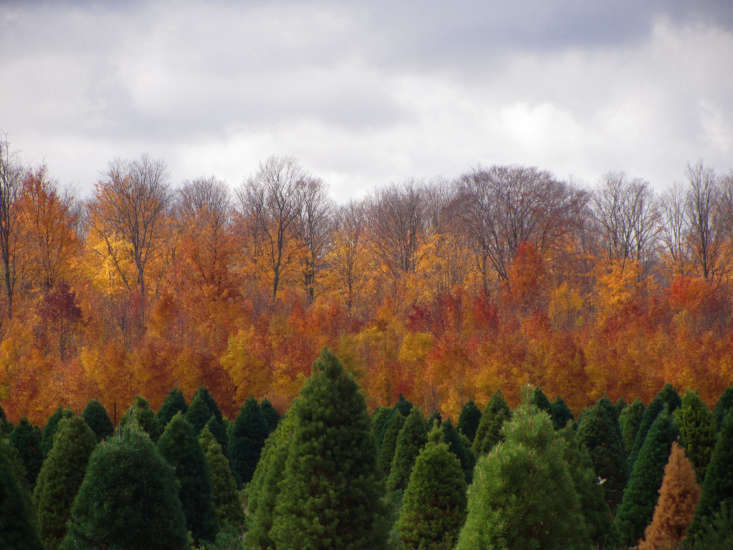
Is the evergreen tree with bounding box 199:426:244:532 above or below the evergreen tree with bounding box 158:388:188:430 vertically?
below

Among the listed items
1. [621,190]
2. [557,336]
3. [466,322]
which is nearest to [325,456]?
[557,336]

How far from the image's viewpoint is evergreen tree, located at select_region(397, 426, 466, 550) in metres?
13.2

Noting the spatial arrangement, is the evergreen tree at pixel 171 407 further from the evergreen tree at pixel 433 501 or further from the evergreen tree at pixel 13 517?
the evergreen tree at pixel 13 517

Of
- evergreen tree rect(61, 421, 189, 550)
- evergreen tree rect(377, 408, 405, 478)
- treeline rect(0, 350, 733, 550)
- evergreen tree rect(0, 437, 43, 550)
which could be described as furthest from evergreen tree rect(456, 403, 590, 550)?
evergreen tree rect(377, 408, 405, 478)

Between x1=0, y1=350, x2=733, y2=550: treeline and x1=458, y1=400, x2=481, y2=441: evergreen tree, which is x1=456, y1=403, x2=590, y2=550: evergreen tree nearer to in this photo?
x1=0, y1=350, x2=733, y2=550: treeline

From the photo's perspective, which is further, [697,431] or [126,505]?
[697,431]

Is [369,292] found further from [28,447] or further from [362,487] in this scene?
[362,487]

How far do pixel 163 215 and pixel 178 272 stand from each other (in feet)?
51.0

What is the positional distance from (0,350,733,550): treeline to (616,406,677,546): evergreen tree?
27mm

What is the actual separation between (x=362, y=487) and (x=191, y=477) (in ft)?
17.6

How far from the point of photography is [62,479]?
12875mm

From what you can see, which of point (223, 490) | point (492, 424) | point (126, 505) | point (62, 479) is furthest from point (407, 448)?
point (126, 505)

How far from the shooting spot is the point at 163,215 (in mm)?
61031

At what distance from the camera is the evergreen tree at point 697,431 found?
1581 centimetres
